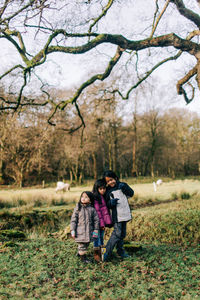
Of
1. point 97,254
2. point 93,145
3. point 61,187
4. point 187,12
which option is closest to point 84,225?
point 97,254

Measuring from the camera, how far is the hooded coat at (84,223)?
4508mm

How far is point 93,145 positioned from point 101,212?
2526 cm

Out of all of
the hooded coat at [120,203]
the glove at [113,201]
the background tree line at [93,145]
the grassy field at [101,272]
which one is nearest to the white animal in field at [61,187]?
the background tree line at [93,145]

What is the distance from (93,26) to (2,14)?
2103mm

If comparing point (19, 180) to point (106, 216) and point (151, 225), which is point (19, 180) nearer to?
point (151, 225)

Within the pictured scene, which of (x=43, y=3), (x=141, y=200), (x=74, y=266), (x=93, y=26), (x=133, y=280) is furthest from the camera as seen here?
(x=141, y=200)

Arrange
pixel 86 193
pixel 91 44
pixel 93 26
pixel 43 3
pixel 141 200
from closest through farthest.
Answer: pixel 86 193 < pixel 43 3 < pixel 91 44 < pixel 93 26 < pixel 141 200

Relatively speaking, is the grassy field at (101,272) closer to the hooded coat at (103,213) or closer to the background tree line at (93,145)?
the hooded coat at (103,213)

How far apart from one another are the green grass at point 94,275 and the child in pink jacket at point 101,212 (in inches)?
12.9

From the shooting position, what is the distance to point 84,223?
4.54 m

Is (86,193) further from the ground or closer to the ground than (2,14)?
closer to the ground

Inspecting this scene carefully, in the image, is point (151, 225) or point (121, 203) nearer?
point (121, 203)

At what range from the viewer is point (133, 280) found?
150 inches

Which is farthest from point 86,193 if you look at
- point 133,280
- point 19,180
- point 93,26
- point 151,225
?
point 19,180
